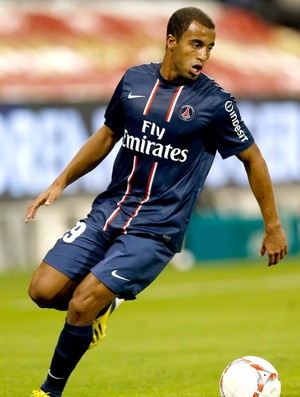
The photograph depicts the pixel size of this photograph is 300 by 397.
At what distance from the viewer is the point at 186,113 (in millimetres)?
7941

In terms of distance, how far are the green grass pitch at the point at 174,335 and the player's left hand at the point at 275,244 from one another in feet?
3.54

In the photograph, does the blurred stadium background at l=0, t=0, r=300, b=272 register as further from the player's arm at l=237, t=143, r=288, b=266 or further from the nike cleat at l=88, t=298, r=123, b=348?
the player's arm at l=237, t=143, r=288, b=266

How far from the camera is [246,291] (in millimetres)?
16656

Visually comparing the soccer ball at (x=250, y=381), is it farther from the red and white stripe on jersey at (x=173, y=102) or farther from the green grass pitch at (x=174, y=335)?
the red and white stripe on jersey at (x=173, y=102)

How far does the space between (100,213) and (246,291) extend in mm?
8710

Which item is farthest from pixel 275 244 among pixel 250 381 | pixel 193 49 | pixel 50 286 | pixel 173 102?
pixel 50 286

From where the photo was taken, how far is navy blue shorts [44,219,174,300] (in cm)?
775

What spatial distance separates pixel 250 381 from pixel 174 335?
4932 millimetres

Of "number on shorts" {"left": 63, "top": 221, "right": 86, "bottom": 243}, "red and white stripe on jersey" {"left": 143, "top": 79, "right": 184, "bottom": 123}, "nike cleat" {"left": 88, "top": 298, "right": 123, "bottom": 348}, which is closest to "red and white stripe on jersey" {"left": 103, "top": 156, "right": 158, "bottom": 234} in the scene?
"number on shorts" {"left": 63, "top": 221, "right": 86, "bottom": 243}

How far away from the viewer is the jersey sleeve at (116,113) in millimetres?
8234

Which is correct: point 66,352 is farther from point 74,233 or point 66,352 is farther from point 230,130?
point 230,130

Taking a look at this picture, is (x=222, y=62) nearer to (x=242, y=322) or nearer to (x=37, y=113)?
(x=37, y=113)

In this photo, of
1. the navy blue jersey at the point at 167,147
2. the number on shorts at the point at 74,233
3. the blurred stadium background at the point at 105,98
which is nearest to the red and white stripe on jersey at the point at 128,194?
the navy blue jersey at the point at 167,147

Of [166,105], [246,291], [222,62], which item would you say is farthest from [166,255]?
[222,62]
